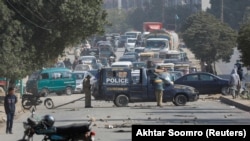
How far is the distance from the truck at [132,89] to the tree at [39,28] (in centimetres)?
291

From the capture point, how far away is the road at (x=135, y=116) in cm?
2847

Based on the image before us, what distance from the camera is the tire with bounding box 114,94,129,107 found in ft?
139

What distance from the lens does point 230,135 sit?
16.3m

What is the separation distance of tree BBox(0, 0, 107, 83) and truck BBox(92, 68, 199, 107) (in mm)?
2915

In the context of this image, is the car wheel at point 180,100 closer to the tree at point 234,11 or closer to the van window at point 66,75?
the van window at point 66,75

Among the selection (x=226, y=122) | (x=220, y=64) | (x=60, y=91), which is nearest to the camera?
(x=226, y=122)

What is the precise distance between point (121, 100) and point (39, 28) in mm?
5431

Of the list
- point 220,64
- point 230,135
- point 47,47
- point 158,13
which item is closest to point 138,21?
point 158,13

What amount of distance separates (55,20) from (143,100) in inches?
232

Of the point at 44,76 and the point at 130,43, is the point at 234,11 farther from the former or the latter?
the point at 44,76

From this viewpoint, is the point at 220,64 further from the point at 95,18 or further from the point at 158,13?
the point at 158,13

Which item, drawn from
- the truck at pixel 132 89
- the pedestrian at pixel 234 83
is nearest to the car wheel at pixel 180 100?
the truck at pixel 132 89

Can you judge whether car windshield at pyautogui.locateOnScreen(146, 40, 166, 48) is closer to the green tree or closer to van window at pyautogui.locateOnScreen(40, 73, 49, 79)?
van window at pyautogui.locateOnScreen(40, 73, 49, 79)

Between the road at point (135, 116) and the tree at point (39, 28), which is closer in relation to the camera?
the road at point (135, 116)
